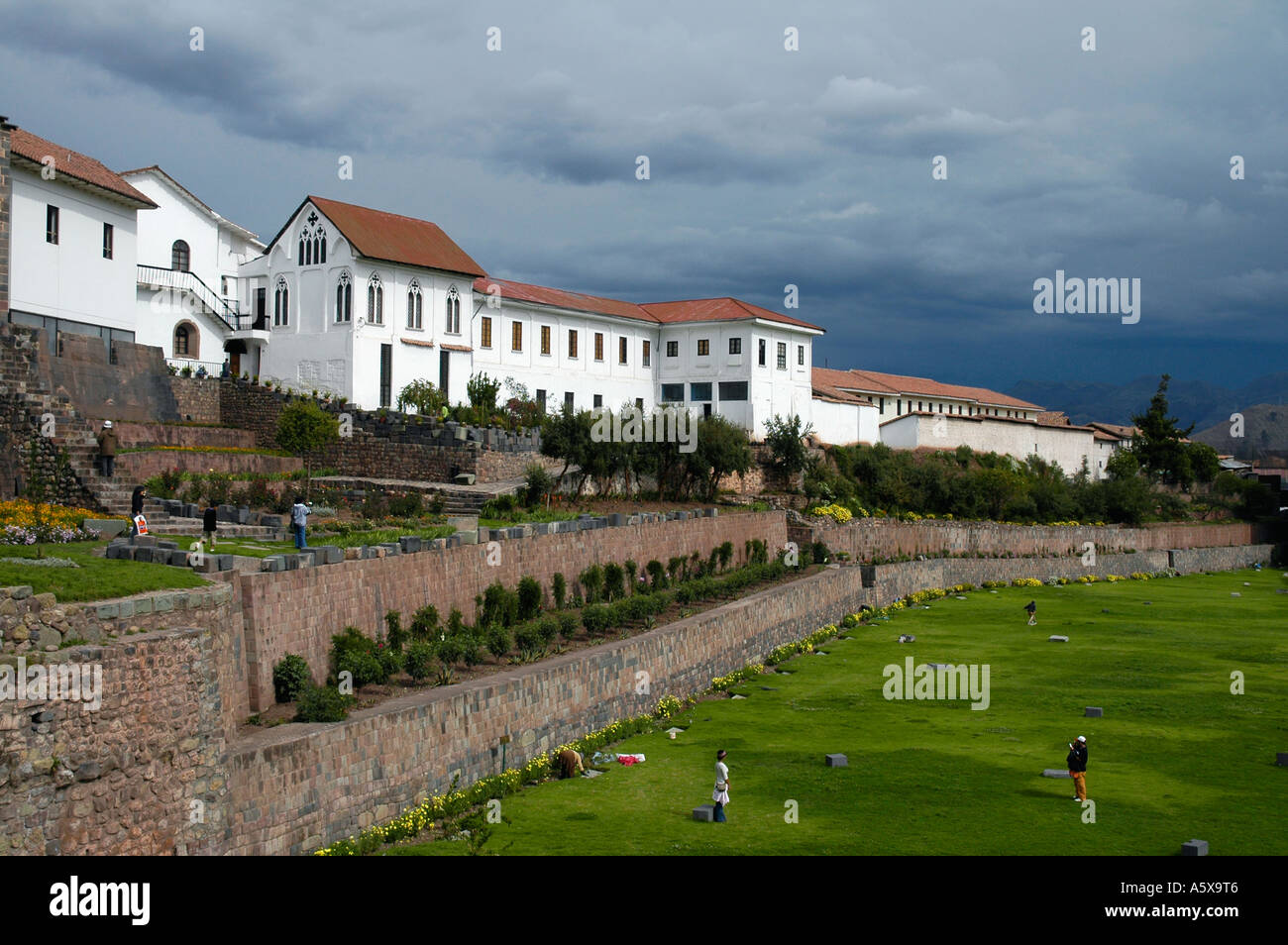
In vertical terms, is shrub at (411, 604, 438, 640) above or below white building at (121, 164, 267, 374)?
below

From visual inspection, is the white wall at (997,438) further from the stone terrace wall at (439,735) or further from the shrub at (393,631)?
the shrub at (393,631)

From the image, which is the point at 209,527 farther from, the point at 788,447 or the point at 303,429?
the point at 788,447

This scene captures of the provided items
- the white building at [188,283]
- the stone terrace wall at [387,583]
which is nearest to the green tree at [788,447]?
the stone terrace wall at [387,583]

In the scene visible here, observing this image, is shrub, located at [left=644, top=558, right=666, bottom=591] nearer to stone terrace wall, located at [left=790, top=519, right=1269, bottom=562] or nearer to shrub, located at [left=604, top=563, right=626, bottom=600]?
shrub, located at [left=604, top=563, right=626, bottom=600]

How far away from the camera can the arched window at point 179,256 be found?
4333 centimetres

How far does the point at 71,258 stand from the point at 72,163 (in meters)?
3.04

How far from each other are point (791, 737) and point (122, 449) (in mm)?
18523

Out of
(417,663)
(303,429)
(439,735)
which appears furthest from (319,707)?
(303,429)

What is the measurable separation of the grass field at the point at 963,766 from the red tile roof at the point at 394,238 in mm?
21726

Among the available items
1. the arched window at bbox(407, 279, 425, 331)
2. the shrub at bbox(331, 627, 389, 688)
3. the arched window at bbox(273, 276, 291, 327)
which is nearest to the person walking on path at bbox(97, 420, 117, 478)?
the shrub at bbox(331, 627, 389, 688)

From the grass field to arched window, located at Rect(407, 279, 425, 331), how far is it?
67.2ft

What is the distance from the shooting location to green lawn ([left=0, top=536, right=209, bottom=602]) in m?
11.6

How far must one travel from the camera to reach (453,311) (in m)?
42.9
